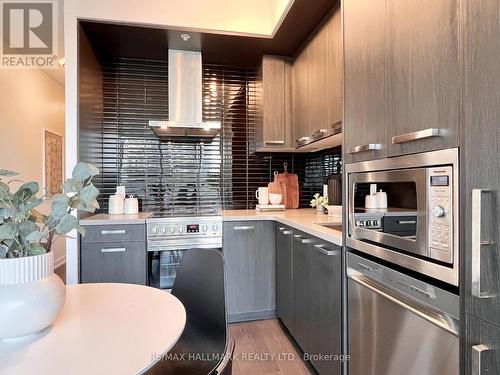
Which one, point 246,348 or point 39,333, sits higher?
point 39,333

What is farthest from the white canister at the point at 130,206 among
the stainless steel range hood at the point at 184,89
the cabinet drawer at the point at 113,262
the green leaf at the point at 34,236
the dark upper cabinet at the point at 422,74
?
the dark upper cabinet at the point at 422,74

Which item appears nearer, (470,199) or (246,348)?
A: (470,199)

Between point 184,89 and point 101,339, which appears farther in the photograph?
point 184,89

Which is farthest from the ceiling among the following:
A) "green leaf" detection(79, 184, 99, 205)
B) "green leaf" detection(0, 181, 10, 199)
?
"green leaf" detection(0, 181, 10, 199)

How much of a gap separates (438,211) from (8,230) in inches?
47.5

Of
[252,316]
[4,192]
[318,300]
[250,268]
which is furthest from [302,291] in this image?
[4,192]

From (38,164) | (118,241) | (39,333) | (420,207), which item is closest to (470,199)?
(420,207)

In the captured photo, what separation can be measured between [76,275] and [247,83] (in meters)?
2.33

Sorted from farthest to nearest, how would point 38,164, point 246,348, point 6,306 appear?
point 38,164 → point 246,348 → point 6,306

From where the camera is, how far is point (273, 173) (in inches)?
126

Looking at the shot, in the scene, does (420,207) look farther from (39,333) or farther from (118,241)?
(118,241)

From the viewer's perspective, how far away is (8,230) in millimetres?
792

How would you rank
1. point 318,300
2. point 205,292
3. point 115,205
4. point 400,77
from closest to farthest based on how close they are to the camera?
1. point 400,77
2. point 205,292
3. point 318,300
4. point 115,205

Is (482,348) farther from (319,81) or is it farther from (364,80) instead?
(319,81)
